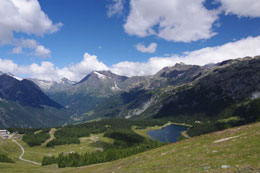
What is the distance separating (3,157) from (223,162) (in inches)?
7191

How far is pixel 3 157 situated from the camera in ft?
495

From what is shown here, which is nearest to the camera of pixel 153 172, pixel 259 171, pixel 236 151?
pixel 259 171

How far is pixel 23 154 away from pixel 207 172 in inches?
8983

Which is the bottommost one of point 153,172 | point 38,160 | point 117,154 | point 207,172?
point 38,160

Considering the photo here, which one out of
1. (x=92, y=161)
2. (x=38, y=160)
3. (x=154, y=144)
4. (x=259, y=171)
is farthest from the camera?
(x=38, y=160)

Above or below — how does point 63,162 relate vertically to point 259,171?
below

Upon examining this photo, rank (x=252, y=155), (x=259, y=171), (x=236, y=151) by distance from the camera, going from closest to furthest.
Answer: (x=259, y=171)
(x=252, y=155)
(x=236, y=151)

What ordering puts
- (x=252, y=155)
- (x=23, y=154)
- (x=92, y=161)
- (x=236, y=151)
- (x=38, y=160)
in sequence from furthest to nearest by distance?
(x=23, y=154), (x=38, y=160), (x=92, y=161), (x=236, y=151), (x=252, y=155)

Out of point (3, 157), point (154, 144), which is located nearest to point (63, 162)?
point (3, 157)

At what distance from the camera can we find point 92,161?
5143 inches

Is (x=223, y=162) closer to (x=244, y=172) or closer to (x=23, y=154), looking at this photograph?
(x=244, y=172)

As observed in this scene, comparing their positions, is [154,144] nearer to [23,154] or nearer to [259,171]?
[259,171]

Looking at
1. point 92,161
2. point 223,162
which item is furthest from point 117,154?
point 223,162

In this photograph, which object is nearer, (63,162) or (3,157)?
(63,162)
